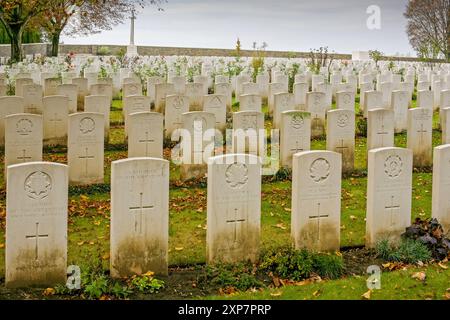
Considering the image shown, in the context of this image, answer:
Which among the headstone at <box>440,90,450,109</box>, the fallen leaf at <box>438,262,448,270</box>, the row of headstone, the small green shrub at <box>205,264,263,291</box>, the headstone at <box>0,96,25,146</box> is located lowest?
the small green shrub at <box>205,264,263,291</box>

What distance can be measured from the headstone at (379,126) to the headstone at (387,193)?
13.0 feet

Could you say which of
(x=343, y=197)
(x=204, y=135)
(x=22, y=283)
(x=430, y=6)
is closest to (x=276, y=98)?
(x=204, y=135)

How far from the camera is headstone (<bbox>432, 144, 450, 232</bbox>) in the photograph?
8.24 metres

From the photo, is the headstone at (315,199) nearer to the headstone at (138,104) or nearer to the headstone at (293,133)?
the headstone at (293,133)

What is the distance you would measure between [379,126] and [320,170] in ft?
15.4

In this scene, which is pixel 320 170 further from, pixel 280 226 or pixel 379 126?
pixel 379 126

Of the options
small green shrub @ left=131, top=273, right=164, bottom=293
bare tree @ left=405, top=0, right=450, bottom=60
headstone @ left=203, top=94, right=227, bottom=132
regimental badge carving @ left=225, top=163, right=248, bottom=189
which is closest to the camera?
small green shrub @ left=131, top=273, right=164, bottom=293

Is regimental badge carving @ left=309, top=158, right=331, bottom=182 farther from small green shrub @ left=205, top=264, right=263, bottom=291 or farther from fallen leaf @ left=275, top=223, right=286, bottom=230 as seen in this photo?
fallen leaf @ left=275, top=223, right=286, bottom=230

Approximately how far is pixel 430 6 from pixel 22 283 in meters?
50.3

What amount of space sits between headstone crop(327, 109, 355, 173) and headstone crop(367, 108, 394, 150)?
0.33 metres

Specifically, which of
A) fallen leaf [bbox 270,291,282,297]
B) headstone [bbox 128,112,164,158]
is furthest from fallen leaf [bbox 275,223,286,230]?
headstone [bbox 128,112,164,158]

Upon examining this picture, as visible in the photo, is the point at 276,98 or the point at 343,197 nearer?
the point at 343,197
